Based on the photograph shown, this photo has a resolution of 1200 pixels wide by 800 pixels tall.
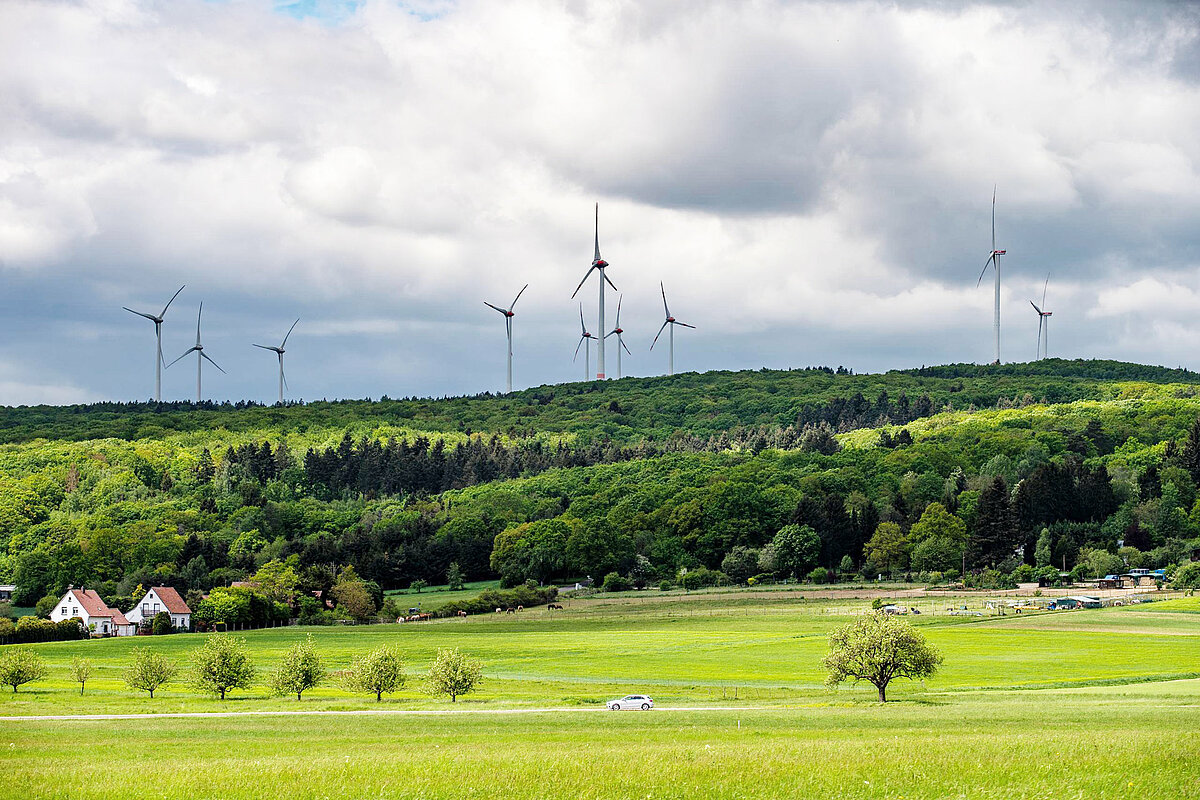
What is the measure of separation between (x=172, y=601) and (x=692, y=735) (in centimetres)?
13238

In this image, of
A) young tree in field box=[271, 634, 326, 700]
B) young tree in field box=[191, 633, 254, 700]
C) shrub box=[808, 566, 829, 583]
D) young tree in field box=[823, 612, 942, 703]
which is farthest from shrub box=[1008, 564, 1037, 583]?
young tree in field box=[191, 633, 254, 700]

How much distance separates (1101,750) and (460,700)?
4271 centimetres

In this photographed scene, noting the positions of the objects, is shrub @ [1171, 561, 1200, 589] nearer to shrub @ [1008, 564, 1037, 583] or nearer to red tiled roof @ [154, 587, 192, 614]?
shrub @ [1008, 564, 1037, 583]

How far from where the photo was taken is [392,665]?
250 feet

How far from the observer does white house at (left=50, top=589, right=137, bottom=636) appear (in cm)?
15812

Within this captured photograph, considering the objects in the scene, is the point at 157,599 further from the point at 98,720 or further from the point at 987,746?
the point at 987,746

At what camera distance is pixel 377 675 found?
74.6 m

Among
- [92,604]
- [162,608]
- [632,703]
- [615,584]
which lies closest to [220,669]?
[632,703]

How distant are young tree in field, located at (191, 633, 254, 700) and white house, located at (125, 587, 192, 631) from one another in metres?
83.2

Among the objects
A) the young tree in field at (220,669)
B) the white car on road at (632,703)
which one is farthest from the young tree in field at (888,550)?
the white car on road at (632,703)

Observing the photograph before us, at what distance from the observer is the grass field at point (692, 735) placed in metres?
29.1

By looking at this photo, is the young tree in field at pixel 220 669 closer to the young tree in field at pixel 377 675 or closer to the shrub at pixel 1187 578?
the young tree in field at pixel 377 675

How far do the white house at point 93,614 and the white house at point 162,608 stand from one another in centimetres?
149

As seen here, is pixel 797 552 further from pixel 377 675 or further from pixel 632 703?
pixel 632 703
